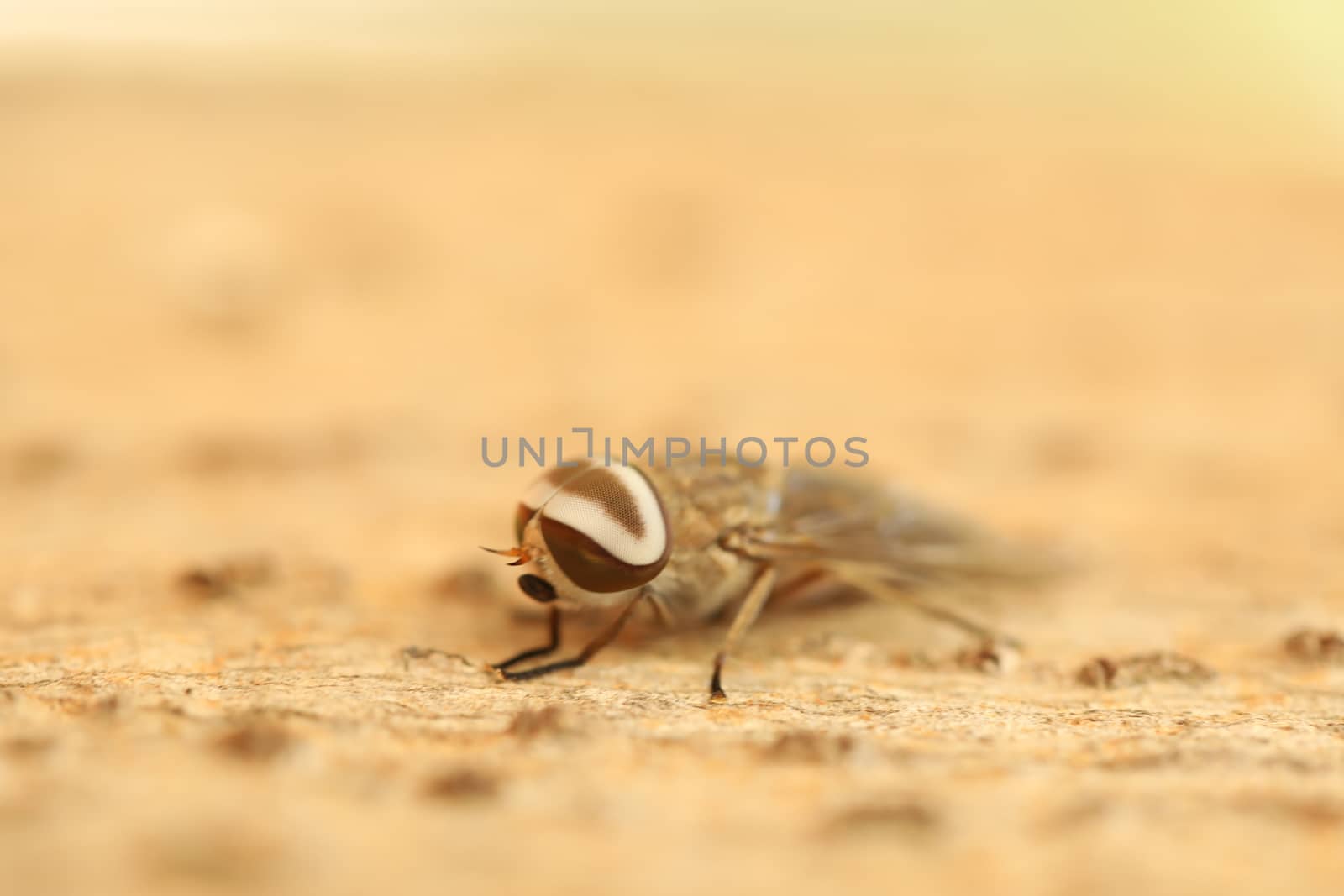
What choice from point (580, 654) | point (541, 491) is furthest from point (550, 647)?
point (541, 491)

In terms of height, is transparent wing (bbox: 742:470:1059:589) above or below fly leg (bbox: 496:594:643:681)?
above

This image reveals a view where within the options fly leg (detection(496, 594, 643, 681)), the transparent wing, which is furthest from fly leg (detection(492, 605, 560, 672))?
the transparent wing

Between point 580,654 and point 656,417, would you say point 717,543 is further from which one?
point 656,417

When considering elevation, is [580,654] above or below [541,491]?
below

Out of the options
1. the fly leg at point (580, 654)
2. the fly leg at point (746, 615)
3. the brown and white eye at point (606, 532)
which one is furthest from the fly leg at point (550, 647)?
the fly leg at point (746, 615)

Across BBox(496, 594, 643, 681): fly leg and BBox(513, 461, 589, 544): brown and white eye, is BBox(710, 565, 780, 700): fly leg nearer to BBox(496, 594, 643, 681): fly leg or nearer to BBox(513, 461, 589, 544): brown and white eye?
BBox(496, 594, 643, 681): fly leg

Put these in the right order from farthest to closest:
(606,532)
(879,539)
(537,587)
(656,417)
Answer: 1. (656,417)
2. (879,539)
3. (537,587)
4. (606,532)

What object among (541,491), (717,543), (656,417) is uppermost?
(656,417)

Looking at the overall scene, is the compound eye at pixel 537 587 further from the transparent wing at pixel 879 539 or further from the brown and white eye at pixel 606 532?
the transparent wing at pixel 879 539
